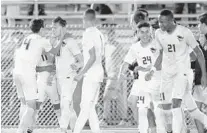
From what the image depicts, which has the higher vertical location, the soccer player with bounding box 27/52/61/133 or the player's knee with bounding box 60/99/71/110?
the soccer player with bounding box 27/52/61/133

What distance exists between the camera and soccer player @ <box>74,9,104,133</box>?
11305 mm

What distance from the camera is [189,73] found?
11.3 meters

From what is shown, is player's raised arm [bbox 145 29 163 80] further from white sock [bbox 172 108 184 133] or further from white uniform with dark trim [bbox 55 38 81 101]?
white uniform with dark trim [bbox 55 38 81 101]

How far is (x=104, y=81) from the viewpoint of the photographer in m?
14.7

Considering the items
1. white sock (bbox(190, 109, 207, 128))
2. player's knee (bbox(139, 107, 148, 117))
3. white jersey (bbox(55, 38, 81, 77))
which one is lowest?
white sock (bbox(190, 109, 207, 128))

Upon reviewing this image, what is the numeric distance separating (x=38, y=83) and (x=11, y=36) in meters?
2.34

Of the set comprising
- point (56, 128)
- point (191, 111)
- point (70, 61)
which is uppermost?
point (70, 61)

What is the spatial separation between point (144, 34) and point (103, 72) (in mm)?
897

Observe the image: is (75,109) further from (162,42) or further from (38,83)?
(162,42)

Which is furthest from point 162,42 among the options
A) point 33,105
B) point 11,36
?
point 11,36

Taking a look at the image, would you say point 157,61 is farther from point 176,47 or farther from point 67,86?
point 67,86

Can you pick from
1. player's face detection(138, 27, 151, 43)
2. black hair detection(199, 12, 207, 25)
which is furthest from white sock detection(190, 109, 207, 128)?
black hair detection(199, 12, 207, 25)

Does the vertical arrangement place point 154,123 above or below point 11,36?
below

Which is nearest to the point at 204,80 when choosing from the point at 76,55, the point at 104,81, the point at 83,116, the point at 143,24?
the point at 143,24
